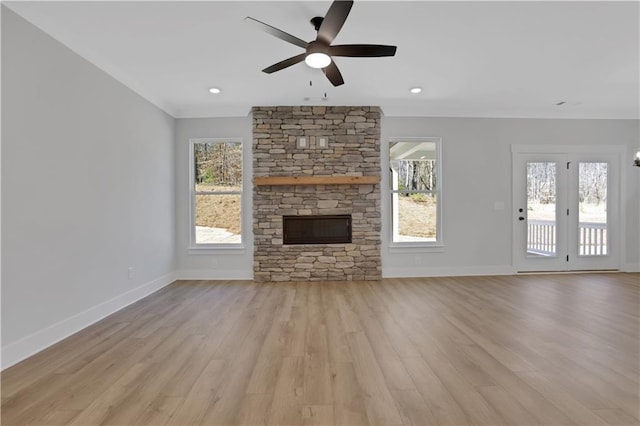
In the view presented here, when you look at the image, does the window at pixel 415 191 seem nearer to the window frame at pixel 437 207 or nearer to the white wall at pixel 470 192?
the window frame at pixel 437 207

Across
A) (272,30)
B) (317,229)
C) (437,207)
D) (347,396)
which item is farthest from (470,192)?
(347,396)

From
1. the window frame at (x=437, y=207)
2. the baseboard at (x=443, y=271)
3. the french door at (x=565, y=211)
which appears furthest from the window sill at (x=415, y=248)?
the french door at (x=565, y=211)

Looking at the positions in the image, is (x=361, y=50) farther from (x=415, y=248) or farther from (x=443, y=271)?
(x=443, y=271)

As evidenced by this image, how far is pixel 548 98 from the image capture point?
170 inches

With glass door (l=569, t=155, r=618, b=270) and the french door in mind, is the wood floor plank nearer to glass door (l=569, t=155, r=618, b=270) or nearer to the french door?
the french door

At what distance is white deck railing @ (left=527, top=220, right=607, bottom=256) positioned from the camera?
5051mm

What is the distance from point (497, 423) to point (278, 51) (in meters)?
3.36

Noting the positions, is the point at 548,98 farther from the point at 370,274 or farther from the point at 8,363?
the point at 8,363

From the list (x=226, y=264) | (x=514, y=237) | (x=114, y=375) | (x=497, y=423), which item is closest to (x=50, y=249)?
(x=114, y=375)

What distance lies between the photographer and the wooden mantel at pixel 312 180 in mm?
4590

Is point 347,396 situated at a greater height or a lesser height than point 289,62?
lesser

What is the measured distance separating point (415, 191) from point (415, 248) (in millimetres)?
960

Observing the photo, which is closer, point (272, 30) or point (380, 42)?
point (272, 30)

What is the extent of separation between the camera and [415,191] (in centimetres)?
496
